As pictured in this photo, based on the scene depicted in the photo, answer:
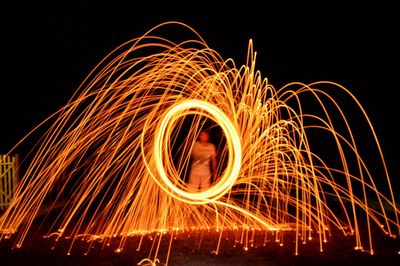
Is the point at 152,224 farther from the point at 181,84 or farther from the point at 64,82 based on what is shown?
Answer: the point at 64,82

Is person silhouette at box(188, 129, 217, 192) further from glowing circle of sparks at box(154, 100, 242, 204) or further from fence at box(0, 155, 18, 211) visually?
fence at box(0, 155, 18, 211)

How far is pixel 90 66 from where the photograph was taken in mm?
20969

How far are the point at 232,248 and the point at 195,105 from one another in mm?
2578

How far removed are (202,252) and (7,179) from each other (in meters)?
7.65

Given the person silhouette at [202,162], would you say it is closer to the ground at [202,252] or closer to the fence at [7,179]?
the ground at [202,252]

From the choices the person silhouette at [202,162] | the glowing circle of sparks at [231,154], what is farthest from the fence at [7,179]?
the glowing circle of sparks at [231,154]

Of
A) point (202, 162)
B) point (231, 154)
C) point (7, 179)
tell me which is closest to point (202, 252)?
point (231, 154)

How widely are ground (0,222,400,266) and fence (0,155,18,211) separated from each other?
14.2 ft

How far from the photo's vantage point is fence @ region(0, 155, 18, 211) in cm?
1184

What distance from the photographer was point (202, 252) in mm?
7047

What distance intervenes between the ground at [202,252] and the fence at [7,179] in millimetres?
4325

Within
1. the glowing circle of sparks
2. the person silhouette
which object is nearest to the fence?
the person silhouette

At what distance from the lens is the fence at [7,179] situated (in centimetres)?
1184

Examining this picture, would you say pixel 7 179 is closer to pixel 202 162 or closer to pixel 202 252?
pixel 202 162
